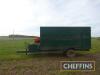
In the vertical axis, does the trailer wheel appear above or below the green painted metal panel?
below

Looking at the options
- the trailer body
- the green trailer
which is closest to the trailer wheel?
the green trailer

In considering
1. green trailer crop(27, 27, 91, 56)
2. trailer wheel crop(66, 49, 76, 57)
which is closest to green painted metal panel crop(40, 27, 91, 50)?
green trailer crop(27, 27, 91, 56)

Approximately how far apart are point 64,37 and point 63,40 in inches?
10.1

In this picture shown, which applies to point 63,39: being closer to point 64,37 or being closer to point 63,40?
point 63,40

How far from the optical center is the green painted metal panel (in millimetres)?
19578

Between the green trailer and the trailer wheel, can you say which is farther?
the trailer wheel

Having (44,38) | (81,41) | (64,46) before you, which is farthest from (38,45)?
(81,41)

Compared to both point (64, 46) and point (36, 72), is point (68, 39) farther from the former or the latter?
point (36, 72)

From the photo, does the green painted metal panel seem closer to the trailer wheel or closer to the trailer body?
the trailer body

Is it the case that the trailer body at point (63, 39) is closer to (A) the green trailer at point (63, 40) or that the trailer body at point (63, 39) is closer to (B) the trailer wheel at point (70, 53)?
(A) the green trailer at point (63, 40)

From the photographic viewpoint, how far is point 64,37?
1969 centimetres

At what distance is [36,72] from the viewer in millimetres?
13062

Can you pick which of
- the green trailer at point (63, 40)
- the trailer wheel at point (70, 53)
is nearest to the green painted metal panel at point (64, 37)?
the green trailer at point (63, 40)

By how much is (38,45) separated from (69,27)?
2.92 metres
